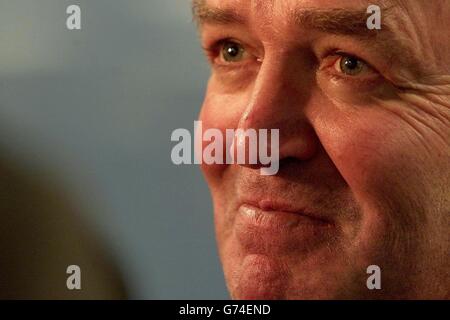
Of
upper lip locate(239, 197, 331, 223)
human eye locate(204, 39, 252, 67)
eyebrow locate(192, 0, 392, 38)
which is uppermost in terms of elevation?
human eye locate(204, 39, 252, 67)

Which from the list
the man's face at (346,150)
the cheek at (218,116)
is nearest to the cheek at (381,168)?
the man's face at (346,150)

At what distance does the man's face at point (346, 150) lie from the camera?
2.97 feet

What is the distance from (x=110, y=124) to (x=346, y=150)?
0.38 meters

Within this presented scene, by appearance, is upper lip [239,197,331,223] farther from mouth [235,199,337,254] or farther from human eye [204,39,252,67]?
human eye [204,39,252,67]

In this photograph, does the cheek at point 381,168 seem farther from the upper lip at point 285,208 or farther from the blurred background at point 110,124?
the blurred background at point 110,124

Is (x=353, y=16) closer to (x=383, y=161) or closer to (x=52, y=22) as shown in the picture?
(x=383, y=161)

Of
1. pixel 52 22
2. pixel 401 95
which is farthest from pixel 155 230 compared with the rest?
pixel 401 95

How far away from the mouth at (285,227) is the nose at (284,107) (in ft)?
0.19

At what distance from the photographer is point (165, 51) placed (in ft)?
3.83

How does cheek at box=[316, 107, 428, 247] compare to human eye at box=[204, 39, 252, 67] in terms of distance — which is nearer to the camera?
cheek at box=[316, 107, 428, 247]

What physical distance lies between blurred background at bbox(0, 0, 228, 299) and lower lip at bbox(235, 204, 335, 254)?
21 cm

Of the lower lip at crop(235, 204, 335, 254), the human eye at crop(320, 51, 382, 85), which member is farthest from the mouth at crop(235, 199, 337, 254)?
the human eye at crop(320, 51, 382, 85)

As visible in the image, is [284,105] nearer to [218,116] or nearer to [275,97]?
[275,97]

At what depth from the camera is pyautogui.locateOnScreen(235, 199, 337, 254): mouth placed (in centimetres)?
96
